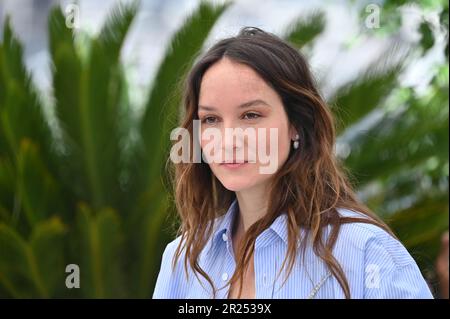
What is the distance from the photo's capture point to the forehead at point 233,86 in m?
1.80

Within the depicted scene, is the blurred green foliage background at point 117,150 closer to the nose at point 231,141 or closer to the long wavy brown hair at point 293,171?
the long wavy brown hair at point 293,171

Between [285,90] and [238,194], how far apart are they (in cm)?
27

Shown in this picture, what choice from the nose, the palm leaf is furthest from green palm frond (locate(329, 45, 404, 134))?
the nose

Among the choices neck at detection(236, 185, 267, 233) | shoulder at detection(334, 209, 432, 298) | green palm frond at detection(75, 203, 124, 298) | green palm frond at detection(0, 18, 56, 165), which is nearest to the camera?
shoulder at detection(334, 209, 432, 298)

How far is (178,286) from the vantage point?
1967 mm

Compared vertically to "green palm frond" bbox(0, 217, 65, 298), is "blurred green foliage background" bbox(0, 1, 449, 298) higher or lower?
higher

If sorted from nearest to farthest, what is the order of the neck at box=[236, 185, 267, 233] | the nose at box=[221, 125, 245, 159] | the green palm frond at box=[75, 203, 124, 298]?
the nose at box=[221, 125, 245, 159] < the neck at box=[236, 185, 267, 233] < the green palm frond at box=[75, 203, 124, 298]

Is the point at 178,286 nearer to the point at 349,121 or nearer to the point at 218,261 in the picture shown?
the point at 218,261

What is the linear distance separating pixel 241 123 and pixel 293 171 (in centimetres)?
20

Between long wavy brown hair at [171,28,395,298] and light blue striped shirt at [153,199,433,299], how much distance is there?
0.02 meters

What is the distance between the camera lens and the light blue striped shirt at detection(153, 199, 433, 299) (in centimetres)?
166

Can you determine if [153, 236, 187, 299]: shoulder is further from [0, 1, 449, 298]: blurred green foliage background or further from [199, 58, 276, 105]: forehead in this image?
[0, 1, 449, 298]: blurred green foliage background

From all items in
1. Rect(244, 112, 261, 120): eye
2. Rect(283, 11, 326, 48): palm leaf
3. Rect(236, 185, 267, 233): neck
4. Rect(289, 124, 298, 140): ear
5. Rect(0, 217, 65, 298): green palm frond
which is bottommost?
Rect(0, 217, 65, 298): green palm frond

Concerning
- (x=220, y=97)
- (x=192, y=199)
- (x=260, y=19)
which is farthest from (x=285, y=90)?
(x=260, y=19)
